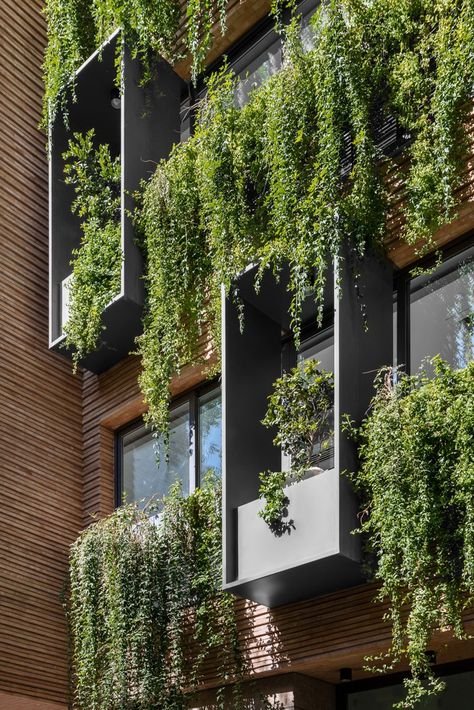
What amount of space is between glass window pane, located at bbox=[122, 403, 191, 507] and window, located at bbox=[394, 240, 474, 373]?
100 inches

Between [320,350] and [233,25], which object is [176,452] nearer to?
[320,350]

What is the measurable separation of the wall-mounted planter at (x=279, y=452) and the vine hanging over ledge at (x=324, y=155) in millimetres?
341

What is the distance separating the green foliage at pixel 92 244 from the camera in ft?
35.1

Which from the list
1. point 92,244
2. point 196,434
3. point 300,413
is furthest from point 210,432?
point 92,244

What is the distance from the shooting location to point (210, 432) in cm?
1052

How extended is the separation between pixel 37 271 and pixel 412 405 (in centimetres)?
516

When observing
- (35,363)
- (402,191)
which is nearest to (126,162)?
(35,363)

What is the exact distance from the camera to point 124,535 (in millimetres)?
9852

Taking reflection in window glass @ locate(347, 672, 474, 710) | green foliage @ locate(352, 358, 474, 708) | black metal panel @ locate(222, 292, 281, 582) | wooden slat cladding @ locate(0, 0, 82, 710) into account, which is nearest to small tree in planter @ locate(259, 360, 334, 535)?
black metal panel @ locate(222, 292, 281, 582)

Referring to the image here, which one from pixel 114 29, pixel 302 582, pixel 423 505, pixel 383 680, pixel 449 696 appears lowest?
pixel 449 696

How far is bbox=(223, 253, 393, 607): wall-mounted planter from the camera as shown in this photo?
8.01 m

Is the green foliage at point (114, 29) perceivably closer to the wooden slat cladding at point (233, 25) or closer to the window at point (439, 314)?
the wooden slat cladding at point (233, 25)

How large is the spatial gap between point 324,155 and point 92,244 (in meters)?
3.18

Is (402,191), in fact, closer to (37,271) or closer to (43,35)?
(37,271)
